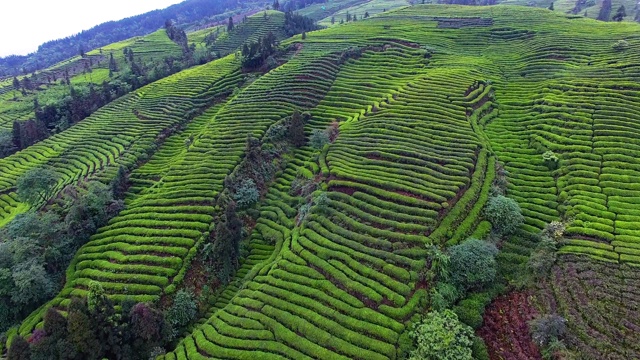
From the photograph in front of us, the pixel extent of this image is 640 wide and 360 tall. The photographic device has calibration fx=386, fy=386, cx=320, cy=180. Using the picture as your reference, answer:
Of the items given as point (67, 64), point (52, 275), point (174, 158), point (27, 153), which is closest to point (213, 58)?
point (27, 153)

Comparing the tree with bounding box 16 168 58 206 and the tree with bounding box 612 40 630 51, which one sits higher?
the tree with bounding box 612 40 630 51

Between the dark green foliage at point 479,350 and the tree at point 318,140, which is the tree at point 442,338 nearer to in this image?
the dark green foliage at point 479,350

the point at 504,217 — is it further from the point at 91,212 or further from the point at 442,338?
the point at 91,212

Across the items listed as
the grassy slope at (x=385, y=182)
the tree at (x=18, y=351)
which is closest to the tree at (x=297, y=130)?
the grassy slope at (x=385, y=182)

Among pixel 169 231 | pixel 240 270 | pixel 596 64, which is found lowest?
pixel 240 270

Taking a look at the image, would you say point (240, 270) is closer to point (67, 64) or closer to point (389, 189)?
point (389, 189)

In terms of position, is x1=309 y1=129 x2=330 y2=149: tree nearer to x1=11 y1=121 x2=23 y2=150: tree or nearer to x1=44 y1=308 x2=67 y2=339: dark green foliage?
x1=44 y1=308 x2=67 y2=339: dark green foliage

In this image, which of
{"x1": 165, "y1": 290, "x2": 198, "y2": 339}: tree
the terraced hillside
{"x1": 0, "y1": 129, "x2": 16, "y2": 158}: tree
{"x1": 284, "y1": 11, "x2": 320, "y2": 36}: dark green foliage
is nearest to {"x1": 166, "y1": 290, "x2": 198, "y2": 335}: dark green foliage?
{"x1": 165, "y1": 290, "x2": 198, "y2": 339}: tree
